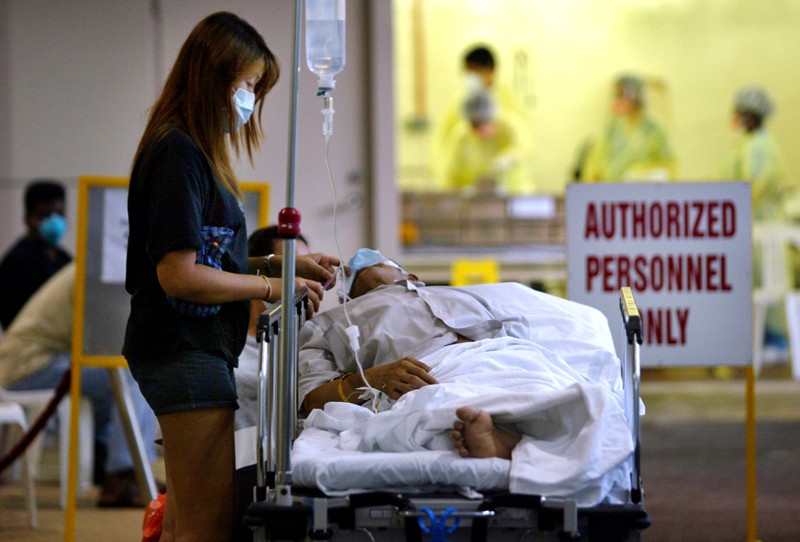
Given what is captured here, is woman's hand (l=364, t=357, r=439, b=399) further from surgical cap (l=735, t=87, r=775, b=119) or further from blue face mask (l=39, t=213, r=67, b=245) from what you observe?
surgical cap (l=735, t=87, r=775, b=119)

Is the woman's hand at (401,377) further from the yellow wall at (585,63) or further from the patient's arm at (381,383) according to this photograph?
the yellow wall at (585,63)

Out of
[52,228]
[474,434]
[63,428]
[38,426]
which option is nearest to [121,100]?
[52,228]

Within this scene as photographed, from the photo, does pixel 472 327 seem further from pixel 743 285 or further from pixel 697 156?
pixel 697 156

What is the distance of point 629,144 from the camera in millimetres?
7652

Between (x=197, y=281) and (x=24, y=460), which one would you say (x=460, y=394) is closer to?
(x=197, y=281)

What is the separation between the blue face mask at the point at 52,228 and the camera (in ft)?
16.8

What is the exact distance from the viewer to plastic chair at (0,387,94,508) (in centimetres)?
444

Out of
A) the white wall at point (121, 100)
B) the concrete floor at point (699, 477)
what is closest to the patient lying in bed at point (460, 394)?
the concrete floor at point (699, 477)

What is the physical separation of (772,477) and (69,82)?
3900 mm

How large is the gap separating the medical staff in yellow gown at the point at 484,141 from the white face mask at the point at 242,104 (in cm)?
546

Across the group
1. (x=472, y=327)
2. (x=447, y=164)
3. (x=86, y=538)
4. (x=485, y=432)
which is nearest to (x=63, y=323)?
(x=86, y=538)

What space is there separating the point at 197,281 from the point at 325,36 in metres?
0.58

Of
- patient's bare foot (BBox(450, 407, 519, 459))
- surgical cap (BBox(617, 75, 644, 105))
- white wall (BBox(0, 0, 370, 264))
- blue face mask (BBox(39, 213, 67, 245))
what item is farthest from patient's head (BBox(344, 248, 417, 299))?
surgical cap (BBox(617, 75, 644, 105))

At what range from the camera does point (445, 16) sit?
936 centimetres
